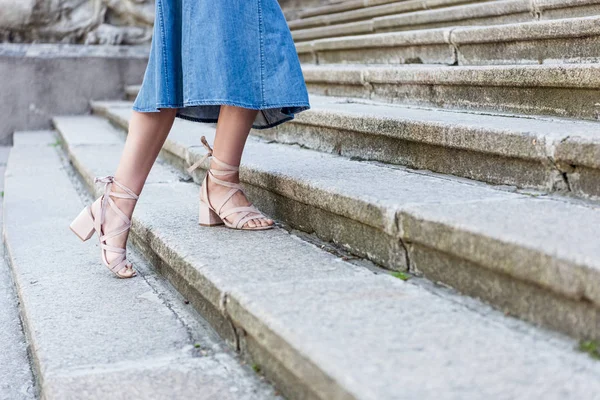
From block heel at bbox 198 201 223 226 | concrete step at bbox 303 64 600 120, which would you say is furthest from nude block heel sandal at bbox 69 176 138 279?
concrete step at bbox 303 64 600 120

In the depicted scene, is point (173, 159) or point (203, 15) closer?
point (203, 15)

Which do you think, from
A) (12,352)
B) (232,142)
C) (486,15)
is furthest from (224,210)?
(486,15)

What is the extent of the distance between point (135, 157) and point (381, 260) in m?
0.86

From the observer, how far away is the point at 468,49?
350 centimetres

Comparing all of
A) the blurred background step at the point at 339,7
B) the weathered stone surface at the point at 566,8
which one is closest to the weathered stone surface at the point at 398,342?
the weathered stone surface at the point at 566,8

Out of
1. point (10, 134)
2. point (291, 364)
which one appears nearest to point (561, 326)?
point (291, 364)

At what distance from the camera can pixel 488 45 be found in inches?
132

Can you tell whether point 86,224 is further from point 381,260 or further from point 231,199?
point 381,260

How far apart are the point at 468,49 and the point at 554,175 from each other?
1630 millimetres

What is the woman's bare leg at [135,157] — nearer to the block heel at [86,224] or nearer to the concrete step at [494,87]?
the block heel at [86,224]

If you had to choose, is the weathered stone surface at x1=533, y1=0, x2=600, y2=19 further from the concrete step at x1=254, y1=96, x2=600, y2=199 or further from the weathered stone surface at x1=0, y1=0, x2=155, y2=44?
the weathered stone surface at x1=0, y1=0, x2=155, y2=44

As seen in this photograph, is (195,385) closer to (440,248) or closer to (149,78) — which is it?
(440,248)

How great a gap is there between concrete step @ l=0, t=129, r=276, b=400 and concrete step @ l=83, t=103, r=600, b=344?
48 centimetres

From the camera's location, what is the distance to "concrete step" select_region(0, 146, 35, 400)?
1.89 meters
